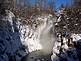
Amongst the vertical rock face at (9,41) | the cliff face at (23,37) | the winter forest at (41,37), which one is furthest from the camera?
the cliff face at (23,37)

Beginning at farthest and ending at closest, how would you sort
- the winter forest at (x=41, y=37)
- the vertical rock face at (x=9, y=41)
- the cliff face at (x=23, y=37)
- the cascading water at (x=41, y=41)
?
the cascading water at (x=41, y=41), the cliff face at (x=23, y=37), the vertical rock face at (x=9, y=41), the winter forest at (x=41, y=37)

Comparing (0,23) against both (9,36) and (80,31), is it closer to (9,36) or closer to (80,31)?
(9,36)

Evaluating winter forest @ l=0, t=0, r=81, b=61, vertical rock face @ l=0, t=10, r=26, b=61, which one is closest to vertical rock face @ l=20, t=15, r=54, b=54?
winter forest @ l=0, t=0, r=81, b=61

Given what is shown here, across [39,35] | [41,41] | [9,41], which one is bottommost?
[41,41]

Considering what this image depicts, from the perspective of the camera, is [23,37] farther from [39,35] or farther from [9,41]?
[39,35]

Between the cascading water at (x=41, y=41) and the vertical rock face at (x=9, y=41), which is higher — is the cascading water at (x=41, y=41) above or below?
below

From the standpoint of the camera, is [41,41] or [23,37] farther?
[41,41]

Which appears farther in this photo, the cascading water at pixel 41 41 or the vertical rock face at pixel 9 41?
the cascading water at pixel 41 41

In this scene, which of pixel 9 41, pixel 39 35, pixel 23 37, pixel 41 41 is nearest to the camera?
pixel 9 41

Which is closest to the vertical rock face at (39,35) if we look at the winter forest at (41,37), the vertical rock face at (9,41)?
the winter forest at (41,37)

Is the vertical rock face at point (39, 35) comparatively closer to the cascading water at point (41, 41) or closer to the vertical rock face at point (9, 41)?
the cascading water at point (41, 41)

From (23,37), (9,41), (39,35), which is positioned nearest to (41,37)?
(39,35)

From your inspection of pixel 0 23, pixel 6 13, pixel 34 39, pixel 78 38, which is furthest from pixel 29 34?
pixel 78 38

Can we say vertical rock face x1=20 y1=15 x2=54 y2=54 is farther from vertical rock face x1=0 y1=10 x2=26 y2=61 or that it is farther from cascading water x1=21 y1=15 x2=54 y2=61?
vertical rock face x1=0 y1=10 x2=26 y2=61
